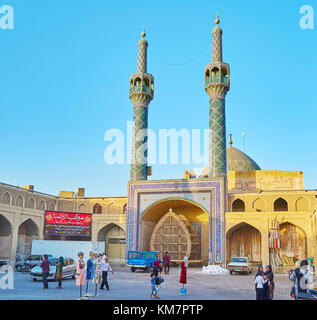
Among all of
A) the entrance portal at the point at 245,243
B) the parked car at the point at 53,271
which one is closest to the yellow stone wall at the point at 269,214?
the entrance portal at the point at 245,243

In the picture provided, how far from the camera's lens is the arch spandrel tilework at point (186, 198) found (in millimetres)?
26344

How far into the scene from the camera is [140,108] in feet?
102

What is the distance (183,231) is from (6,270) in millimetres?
11984

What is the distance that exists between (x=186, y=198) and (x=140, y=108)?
26.4 ft

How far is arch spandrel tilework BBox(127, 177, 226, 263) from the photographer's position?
2634cm

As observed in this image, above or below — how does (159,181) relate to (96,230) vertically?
above

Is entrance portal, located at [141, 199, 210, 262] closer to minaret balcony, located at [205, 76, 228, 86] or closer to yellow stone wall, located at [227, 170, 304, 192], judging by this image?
yellow stone wall, located at [227, 170, 304, 192]

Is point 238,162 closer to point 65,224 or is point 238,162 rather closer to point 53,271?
point 65,224

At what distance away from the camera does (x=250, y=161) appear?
37.2 metres

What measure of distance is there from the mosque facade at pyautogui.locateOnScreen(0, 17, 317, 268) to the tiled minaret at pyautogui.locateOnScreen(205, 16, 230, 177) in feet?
0.23

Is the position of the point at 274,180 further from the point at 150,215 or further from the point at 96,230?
the point at 96,230

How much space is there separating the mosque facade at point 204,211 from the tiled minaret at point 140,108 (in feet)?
0.25
